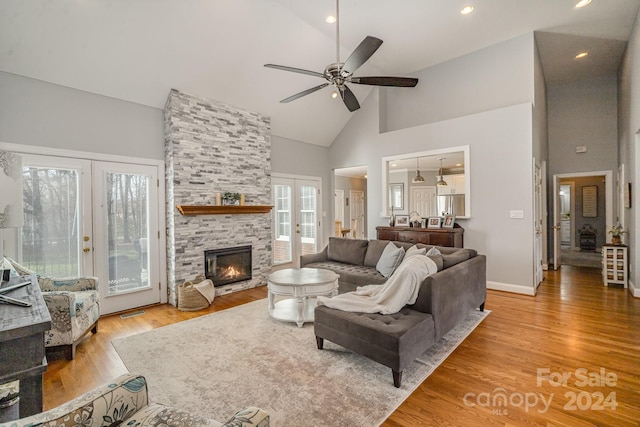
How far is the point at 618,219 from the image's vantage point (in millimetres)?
5824

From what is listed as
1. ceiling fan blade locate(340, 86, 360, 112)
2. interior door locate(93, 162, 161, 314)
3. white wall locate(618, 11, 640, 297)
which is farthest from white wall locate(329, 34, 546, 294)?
interior door locate(93, 162, 161, 314)

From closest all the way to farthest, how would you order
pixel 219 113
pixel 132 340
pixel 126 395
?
pixel 126 395
pixel 132 340
pixel 219 113

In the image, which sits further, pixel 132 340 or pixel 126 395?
pixel 132 340

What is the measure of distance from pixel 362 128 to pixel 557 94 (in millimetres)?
4752

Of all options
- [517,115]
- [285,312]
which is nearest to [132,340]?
[285,312]

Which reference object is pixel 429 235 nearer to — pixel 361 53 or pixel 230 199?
pixel 361 53

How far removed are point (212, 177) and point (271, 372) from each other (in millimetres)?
3410

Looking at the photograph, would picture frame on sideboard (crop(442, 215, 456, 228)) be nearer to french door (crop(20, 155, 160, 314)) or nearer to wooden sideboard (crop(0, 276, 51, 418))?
french door (crop(20, 155, 160, 314))

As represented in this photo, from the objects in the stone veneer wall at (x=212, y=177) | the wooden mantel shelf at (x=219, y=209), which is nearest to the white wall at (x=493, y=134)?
the stone veneer wall at (x=212, y=177)

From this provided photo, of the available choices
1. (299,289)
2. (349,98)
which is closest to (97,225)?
(299,289)

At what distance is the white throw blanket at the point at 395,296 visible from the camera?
2607mm

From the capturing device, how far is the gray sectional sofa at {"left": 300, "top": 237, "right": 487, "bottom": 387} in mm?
2230

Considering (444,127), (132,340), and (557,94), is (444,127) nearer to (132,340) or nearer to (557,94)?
(557,94)

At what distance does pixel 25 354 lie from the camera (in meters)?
1.31
